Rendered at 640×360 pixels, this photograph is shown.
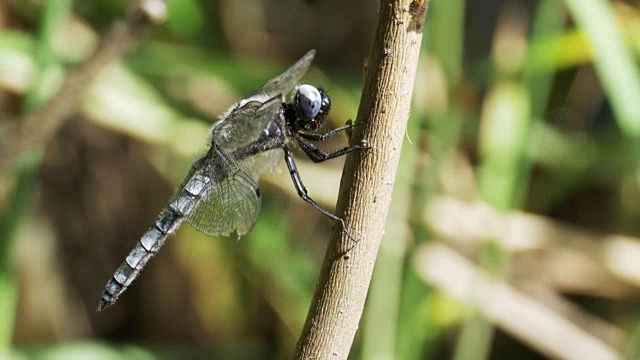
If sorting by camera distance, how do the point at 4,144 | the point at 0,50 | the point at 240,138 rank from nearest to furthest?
the point at 240,138 → the point at 4,144 → the point at 0,50

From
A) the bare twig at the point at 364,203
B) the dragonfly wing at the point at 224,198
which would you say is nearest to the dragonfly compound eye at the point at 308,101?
the dragonfly wing at the point at 224,198

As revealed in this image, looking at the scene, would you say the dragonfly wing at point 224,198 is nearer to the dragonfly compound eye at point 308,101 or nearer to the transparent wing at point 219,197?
the transparent wing at point 219,197

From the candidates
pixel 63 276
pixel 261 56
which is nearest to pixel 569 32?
pixel 261 56

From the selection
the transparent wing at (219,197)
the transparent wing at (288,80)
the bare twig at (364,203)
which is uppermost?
the transparent wing at (288,80)

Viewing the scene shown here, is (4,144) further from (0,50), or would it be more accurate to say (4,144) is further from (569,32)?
(569,32)

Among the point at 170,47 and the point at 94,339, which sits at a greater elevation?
the point at 170,47

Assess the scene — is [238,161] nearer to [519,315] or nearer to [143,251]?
[143,251]

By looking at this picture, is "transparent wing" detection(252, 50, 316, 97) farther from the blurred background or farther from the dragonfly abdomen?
the blurred background

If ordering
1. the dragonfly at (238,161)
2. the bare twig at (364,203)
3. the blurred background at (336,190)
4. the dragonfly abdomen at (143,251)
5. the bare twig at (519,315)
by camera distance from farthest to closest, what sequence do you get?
the bare twig at (519,315)
the blurred background at (336,190)
the dragonfly at (238,161)
the dragonfly abdomen at (143,251)
the bare twig at (364,203)

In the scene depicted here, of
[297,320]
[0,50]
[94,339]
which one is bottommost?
[94,339]
